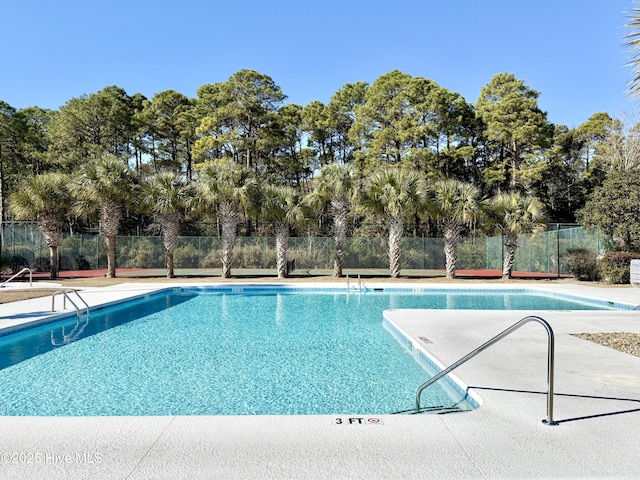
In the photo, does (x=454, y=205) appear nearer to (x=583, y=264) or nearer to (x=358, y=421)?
(x=583, y=264)

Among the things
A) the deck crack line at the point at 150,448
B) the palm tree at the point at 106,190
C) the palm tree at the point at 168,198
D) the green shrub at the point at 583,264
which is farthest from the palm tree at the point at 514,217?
the deck crack line at the point at 150,448

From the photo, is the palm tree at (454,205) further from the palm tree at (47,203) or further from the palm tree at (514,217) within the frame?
the palm tree at (47,203)

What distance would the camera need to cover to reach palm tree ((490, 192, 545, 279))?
16609mm

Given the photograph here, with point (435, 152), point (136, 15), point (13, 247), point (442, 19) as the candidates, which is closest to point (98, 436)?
point (136, 15)

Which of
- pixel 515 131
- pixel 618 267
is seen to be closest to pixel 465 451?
pixel 618 267

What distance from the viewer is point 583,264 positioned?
16906 mm

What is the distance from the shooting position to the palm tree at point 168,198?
16672mm

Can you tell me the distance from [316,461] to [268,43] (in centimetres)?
1710

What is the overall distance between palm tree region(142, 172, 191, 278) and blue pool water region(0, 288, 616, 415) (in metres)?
6.85

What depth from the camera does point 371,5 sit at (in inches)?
561

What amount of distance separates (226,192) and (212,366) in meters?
11.3

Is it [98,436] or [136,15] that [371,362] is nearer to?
[98,436]

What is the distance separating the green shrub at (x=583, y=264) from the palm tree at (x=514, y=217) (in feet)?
7.17

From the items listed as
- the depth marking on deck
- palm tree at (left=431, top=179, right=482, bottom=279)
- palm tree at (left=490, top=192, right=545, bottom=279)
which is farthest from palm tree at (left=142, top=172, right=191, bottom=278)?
the depth marking on deck
